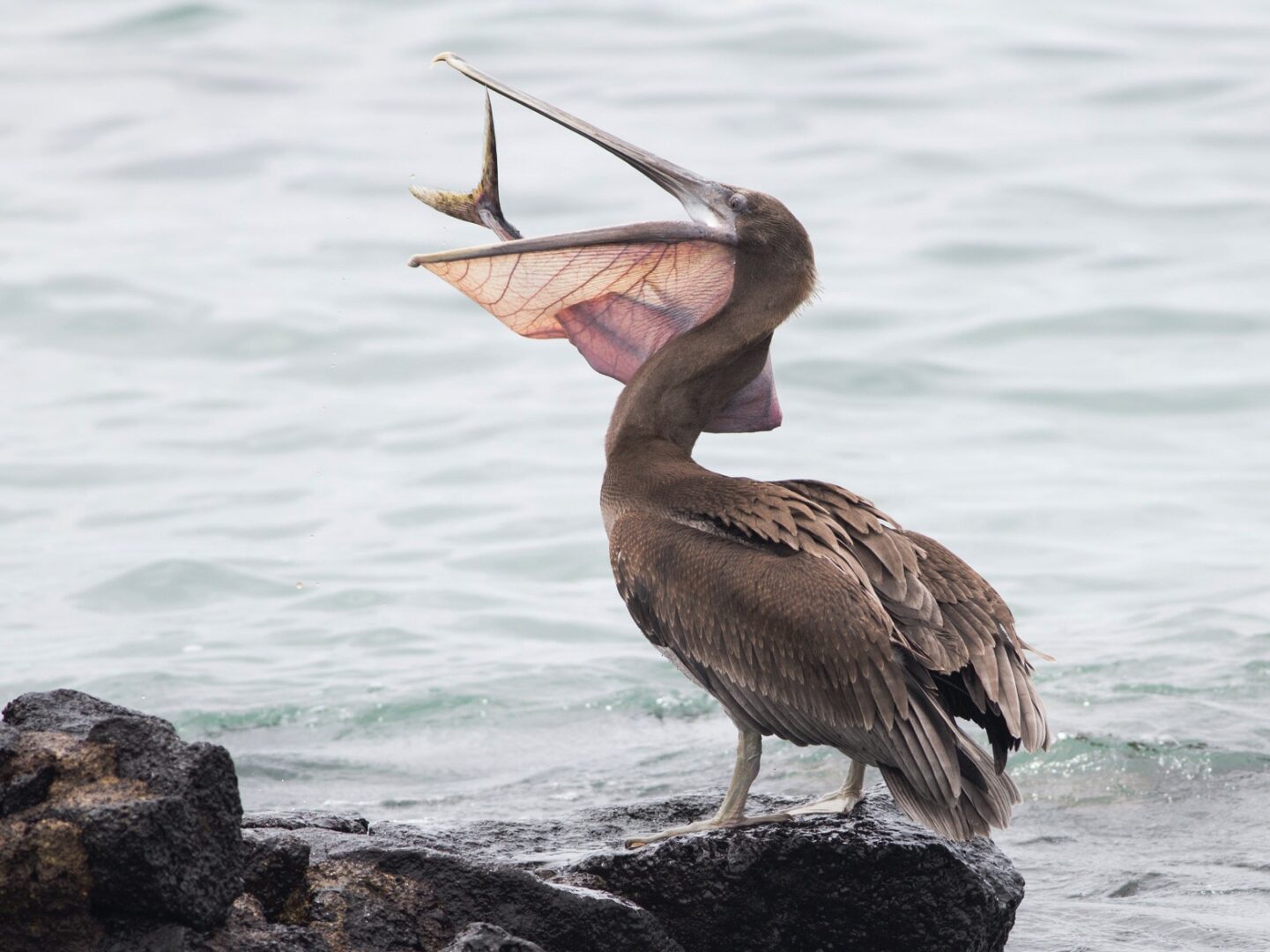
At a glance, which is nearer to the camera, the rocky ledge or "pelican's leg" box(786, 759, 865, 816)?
the rocky ledge

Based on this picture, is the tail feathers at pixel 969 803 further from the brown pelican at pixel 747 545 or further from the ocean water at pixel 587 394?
the ocean water at pixel 587 394

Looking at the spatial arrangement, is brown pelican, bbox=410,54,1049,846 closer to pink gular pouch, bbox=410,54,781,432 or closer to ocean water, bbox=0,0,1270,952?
pink gular pouch, bbox=410,54,781,432

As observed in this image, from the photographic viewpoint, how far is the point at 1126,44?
23.1 metres

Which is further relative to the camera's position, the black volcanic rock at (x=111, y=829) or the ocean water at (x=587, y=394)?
the ocean water at (x=587, y=394)

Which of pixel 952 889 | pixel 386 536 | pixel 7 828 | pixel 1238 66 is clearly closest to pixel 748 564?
pixel 952 889

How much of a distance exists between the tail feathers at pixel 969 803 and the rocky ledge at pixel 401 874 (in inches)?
3.0

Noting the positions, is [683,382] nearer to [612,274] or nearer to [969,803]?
[612,274]

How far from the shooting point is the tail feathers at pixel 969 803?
468cm

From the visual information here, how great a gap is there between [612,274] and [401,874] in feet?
7.73

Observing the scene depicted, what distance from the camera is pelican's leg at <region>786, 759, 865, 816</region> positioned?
4.89m

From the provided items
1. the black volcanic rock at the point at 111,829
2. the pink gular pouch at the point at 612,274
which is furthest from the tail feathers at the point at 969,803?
the black volcanic rock at the point at 111,829

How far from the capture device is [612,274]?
19.3ft

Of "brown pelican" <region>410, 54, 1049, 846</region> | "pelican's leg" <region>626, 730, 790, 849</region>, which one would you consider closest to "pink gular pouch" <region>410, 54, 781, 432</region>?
"brown pelican" <region>410, 54, 1049, 846</region>

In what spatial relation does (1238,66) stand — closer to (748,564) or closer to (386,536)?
(386,536)
